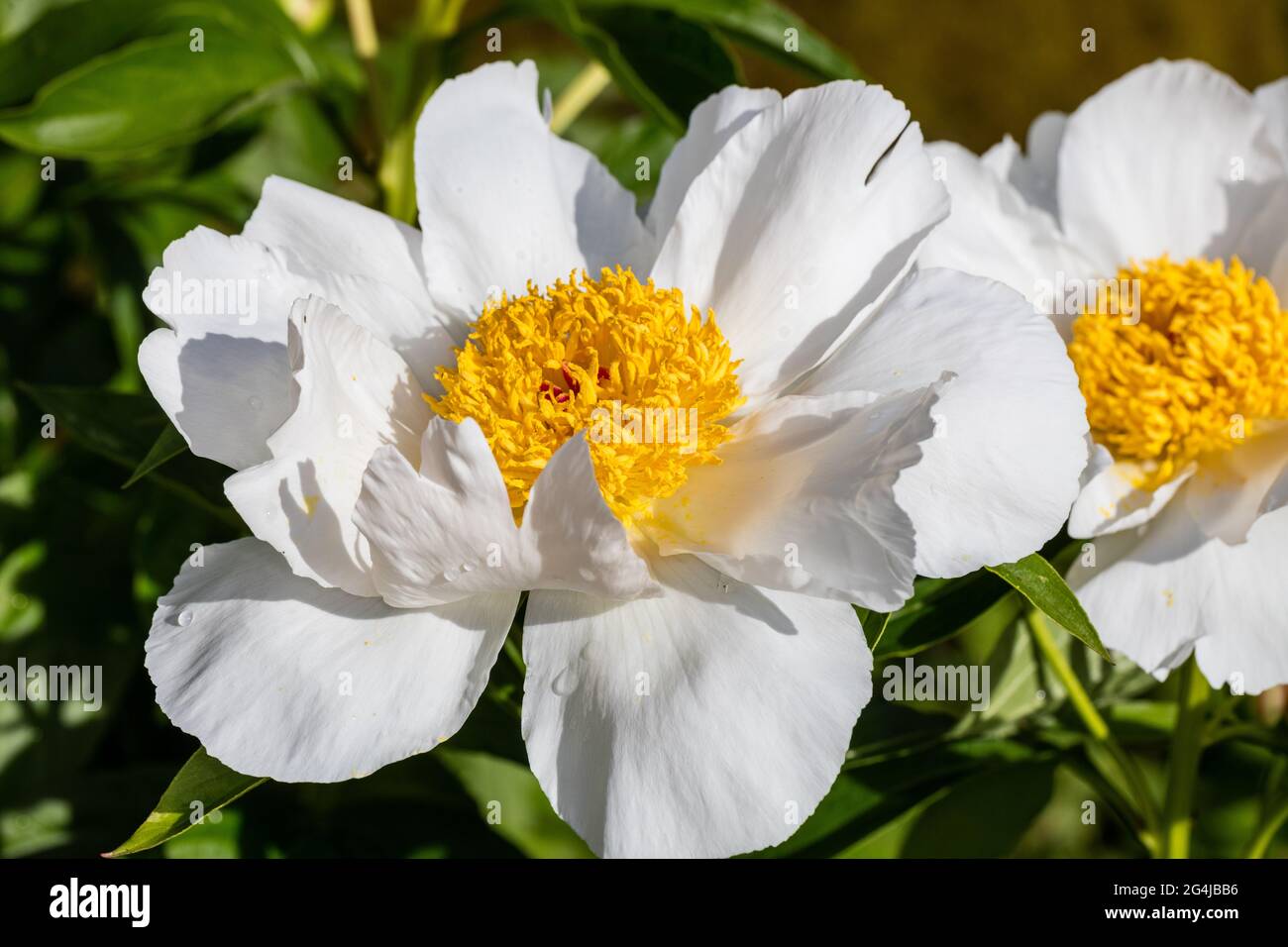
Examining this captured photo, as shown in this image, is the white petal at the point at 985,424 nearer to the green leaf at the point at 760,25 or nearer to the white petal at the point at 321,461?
the white petal at the point at 321,461

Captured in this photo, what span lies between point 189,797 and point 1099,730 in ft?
2.29

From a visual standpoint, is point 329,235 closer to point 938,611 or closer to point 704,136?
point 704,136

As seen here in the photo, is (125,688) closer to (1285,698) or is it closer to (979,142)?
(1285,698)

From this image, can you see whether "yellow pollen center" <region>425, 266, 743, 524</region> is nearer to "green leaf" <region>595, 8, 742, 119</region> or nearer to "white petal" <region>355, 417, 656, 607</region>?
"white petal" <region>355, 417, 656, 607</region>

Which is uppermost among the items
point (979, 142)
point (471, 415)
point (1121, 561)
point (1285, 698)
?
point (979, 142)

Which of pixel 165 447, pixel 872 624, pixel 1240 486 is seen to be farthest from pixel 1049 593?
pixel 165 447

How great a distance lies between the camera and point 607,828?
0.74 metres

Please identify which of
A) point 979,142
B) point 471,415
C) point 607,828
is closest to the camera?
point 607,828

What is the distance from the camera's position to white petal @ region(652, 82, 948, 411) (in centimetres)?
89

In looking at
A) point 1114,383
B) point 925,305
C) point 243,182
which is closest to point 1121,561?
point 1114,383

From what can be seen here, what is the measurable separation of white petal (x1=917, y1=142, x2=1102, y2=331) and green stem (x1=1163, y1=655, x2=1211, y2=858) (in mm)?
319

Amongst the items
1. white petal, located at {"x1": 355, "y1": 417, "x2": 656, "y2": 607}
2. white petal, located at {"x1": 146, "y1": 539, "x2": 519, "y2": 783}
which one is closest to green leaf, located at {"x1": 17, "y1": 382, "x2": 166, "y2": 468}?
white petal, located at {"x1": 146, "y1": 539, "x2": 519, "y2": 783}

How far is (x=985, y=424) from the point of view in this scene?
2.67 feet
